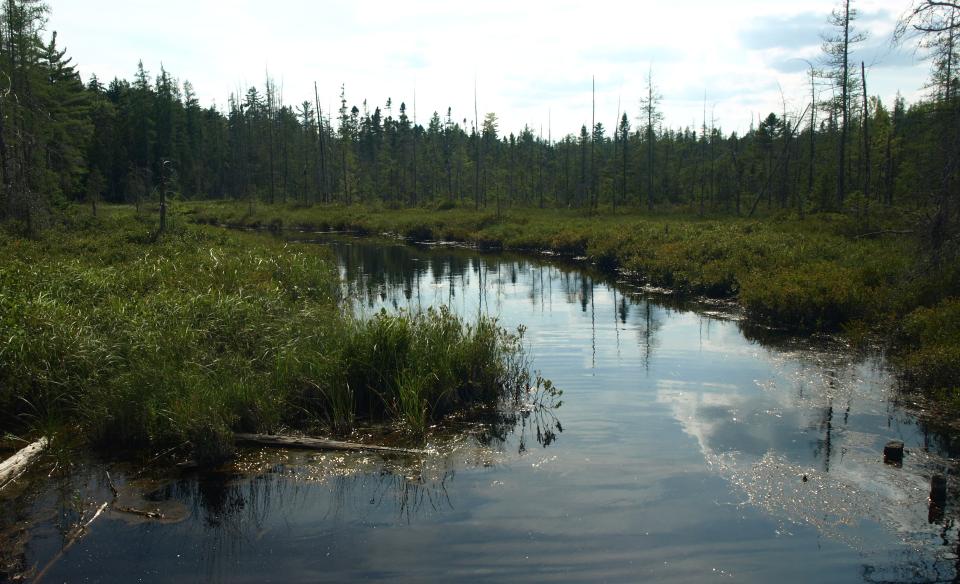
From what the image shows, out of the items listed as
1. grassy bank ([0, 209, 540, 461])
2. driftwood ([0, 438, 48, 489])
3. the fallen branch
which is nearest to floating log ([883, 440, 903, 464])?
grassy bank ([0, 209, 540, 461])

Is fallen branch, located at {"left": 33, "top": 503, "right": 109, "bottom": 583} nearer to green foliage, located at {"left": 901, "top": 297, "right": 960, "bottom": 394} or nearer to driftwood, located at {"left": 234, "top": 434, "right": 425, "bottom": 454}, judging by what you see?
driftwood, located at {"left": 234, "top": 434, "right": 425, "bottom": 454}

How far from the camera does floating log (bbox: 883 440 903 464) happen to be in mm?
7418

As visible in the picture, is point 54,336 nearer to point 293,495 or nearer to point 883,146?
point 293,495

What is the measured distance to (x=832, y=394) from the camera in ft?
33.2

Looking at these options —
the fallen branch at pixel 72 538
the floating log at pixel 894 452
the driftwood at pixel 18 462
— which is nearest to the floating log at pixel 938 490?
the floating log at pixel 894 452

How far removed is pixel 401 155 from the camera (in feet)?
249

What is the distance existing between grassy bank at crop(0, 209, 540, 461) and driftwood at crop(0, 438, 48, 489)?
47 cm

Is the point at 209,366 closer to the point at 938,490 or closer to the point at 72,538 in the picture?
the point at 72,538

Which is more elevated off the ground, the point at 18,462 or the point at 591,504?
the point at 18,462

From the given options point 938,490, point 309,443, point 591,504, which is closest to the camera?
point 938,490

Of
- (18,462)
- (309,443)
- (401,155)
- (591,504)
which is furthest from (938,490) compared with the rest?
(401,155)

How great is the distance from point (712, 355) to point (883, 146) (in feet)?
136

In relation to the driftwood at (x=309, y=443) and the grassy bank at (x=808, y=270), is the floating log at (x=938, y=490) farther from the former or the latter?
the driftwood at (x=309, y=443)

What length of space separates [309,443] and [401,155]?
70.3 meters
